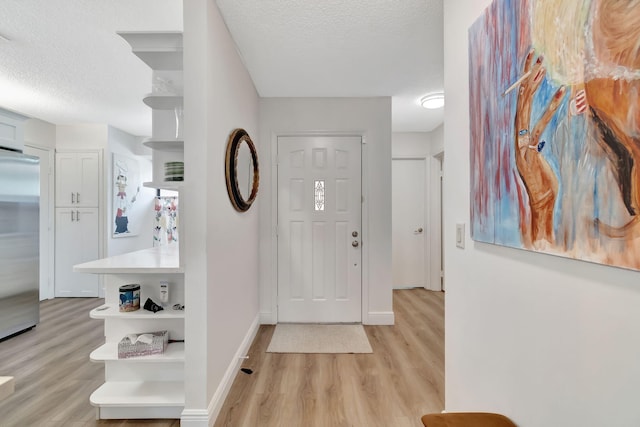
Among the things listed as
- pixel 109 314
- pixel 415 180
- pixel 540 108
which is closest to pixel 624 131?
pixel 540 108

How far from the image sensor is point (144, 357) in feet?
5.75

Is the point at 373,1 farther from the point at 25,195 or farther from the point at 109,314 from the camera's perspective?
the point at 25,195

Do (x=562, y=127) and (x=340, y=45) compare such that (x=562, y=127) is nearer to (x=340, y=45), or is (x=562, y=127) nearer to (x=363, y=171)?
(x=340, y=45)

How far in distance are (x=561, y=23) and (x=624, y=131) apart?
347 millimetres

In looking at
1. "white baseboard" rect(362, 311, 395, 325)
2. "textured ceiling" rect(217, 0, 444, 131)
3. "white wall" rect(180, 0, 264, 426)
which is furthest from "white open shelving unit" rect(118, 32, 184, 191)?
"white baseboard" rect(362, 311, 395, 325)

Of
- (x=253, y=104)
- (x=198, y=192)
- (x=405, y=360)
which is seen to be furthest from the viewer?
(x=253, y=104)

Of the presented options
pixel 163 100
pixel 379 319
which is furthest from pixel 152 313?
pixel 379 319

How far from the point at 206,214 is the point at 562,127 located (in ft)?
5.16

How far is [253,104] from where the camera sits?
119 inches

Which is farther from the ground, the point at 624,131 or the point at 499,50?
the point at 499,50

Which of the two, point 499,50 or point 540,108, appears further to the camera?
point 499,50

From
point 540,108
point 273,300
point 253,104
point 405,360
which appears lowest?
point 405,360

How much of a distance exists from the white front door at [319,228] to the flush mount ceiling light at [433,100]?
0.87 metres

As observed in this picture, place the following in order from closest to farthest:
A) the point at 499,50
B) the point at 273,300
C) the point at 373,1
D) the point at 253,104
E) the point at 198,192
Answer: the point at 499,50 → the point at 198,192 → the point at 373,1 → the point at 253,104 → the point at 273,300
